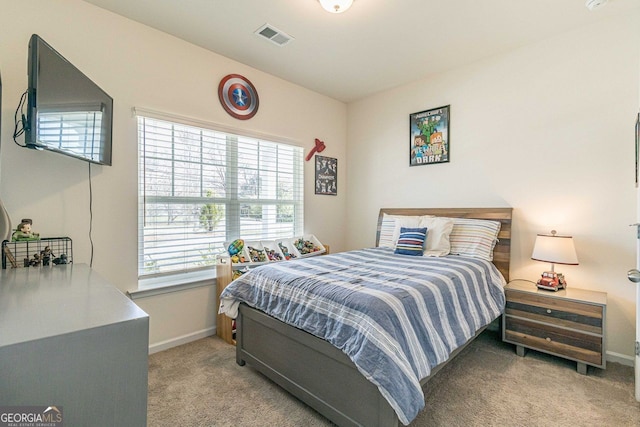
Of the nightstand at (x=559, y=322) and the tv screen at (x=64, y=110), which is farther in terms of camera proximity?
the nightstand at (x=559, y=322)

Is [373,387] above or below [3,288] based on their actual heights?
→ below

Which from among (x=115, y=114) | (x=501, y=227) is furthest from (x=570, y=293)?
(x=115, y=114)

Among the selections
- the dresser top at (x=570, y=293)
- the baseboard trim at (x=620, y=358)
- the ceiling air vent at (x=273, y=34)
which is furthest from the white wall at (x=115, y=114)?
the baseboard trim at (x=620, y=358)

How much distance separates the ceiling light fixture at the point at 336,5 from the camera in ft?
6.70

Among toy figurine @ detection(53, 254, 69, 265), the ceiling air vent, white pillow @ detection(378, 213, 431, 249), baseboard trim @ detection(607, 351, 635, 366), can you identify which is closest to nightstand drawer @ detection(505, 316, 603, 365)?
baseboard trim @ detection(607, 351, 635, 366)

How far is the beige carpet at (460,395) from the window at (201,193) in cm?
91

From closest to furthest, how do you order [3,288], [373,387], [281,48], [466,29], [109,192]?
[3,288] → [373,387] → [109,192] → [466,29] → [281,48]

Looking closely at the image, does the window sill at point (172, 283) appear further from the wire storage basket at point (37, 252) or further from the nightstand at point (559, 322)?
the nightstand at point (559, 322)

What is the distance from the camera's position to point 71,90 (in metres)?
1.69

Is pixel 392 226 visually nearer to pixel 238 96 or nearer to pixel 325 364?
pixel 325 364

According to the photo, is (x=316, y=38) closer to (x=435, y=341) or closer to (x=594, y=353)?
(x=435, y=341)

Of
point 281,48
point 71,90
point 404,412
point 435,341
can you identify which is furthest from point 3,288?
point 281,48

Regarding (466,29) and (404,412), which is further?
(466,29)

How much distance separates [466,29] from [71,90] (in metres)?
2.89
